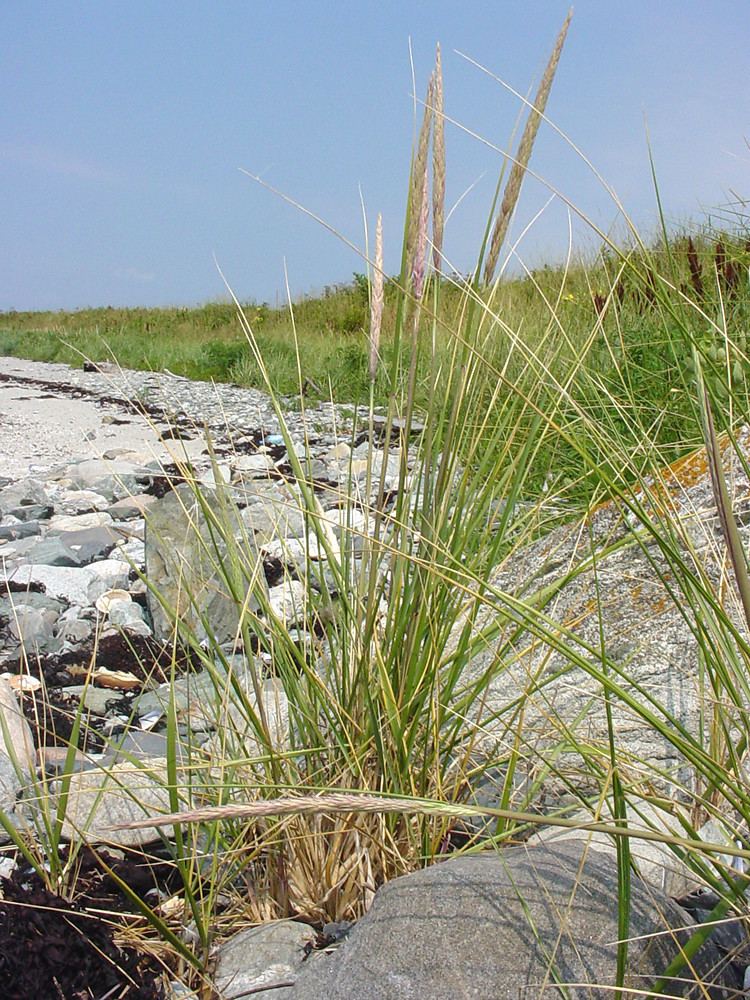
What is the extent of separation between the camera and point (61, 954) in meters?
1.27

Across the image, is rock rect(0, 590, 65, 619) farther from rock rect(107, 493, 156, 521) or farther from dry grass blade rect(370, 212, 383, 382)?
dry grass blade rect(370, 212, 383, 382)

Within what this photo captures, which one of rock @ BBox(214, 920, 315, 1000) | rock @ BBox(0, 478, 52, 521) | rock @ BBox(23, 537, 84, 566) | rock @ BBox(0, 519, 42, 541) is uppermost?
rock @ BBox(0, 478, 52, 521)

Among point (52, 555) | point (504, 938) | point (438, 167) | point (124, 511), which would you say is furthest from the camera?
point (124, 511)

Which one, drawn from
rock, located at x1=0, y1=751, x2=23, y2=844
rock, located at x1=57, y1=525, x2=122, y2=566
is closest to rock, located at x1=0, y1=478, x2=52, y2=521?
rock, located at x1=57, y1=525, x2=122, y2=566

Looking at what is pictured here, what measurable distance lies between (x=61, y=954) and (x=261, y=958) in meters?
0.28

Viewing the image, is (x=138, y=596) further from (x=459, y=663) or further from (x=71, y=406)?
(x=71, y=406)

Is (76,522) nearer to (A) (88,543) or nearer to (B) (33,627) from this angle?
(A) (88,543)

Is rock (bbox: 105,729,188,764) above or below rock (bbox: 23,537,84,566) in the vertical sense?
below

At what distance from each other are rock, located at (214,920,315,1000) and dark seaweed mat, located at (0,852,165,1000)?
96 millimetres

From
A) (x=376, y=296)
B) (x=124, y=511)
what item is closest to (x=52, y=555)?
(x=124, y=511)

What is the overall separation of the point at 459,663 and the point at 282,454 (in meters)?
3.70

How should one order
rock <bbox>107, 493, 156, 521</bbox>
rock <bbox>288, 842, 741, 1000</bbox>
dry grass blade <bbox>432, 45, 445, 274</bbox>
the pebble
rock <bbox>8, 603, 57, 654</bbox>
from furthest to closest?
rock <bbox>107, 493, 156, 521</bbox>, rock <bbox>8, 603, 57, 654</bbox>, the pebble, dry grass blade <bbox>432, 45, 445, 274</bbox>, rock <bbox>288, 842, 741, 1000</bbox>

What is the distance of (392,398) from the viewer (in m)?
1.33

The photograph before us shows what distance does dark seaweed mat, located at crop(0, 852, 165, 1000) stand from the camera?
4.07 feet
